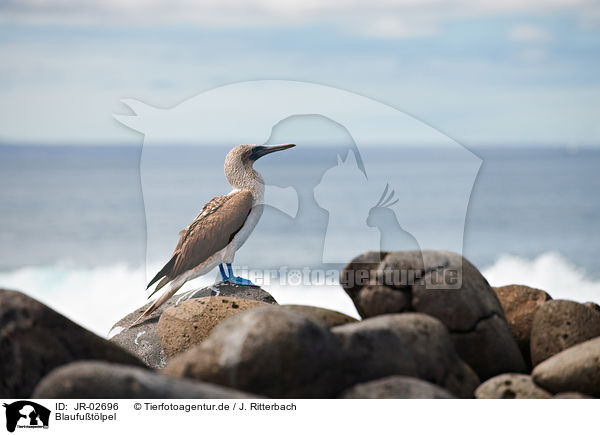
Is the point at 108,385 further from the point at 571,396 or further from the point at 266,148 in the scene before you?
the point at 266,148

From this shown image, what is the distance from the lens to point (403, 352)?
3.25 m

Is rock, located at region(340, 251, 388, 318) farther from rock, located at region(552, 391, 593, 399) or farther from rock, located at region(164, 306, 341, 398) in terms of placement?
rock, located at region(552, 391, 593, 399)

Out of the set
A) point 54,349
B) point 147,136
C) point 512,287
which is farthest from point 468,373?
point 147,136

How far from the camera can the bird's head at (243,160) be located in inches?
187

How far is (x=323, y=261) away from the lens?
4.67 meters

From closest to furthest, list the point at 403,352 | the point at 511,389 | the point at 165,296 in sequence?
the point at 403,352 < the point at 511,389 < the point at 165,296

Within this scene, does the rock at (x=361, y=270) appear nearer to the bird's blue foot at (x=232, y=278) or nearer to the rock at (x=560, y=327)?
the rock at (x=560, y=327)

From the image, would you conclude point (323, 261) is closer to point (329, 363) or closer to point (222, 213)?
point (222, 213)

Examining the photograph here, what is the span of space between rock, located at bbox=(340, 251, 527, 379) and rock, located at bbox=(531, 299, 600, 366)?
6.8 inches

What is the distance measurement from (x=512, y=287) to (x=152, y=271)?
2.51m

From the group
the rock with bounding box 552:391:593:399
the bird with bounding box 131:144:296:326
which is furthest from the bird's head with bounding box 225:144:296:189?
the rock with bounding box 552:391:593:399

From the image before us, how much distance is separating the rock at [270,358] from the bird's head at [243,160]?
6.35ft

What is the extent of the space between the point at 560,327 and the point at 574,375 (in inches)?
23.2

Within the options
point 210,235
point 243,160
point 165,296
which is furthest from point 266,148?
point 165,296
